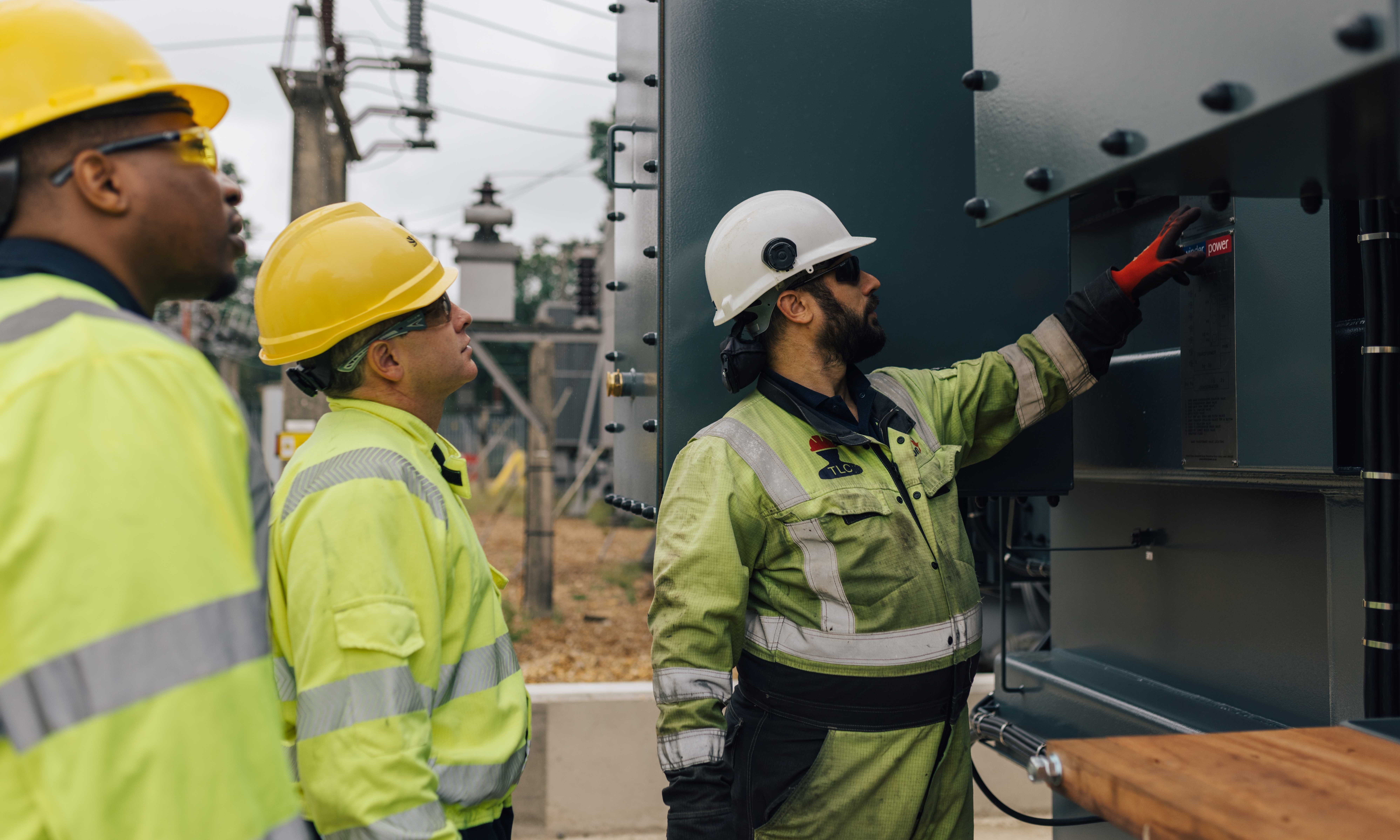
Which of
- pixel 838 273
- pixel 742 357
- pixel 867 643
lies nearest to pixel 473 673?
pixel 867 643

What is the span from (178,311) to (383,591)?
58.4ft

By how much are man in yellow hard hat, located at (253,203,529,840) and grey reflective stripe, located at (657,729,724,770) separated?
0.39 m

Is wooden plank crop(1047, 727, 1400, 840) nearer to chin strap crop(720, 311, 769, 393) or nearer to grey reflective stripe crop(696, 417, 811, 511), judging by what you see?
grey reflective stripe crop(696, 417, 811, 511)

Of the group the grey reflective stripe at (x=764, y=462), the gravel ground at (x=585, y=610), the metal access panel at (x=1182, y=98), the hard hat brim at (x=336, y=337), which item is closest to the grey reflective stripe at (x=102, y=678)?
the hard hat brim at (x=336, y=337)

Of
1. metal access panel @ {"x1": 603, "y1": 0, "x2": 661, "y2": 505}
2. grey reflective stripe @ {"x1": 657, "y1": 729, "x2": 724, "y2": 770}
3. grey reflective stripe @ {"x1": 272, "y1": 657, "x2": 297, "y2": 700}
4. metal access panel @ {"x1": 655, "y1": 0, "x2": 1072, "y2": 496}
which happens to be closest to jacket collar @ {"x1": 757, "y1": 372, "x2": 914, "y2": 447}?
metal access panel @ {"x1": 655, "y1": 0, "x2": 1072, "y2": 496}

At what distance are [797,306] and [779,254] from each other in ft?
0.60

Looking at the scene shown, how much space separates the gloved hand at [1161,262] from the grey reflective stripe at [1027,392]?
28cm

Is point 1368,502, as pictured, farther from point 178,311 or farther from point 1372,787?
point 178,311

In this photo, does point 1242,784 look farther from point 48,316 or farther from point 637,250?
point 637,250

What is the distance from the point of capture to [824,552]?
6.96 feet

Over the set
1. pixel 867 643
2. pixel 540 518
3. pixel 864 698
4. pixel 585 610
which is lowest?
pixel 585 610

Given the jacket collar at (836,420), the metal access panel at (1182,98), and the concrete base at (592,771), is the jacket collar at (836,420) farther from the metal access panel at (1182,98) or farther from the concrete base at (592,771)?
the concrete base at (592,771)

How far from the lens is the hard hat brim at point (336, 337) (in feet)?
5.86

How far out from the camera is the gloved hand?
7.27ft
